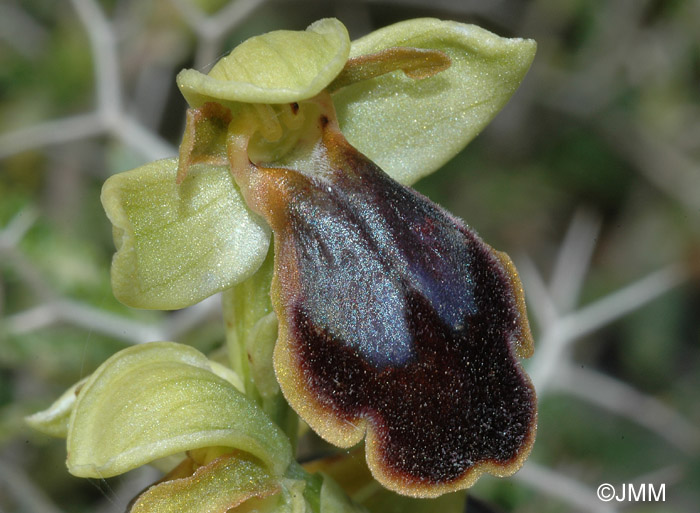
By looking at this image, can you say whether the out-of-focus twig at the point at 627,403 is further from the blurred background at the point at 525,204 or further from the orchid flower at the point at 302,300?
the orchid flower at the point at 302,300

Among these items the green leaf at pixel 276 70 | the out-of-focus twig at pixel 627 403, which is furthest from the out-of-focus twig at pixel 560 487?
the green leaf at pixel 276 70

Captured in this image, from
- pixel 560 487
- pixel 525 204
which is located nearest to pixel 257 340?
pixel 560 487

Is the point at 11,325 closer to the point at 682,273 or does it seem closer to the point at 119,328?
the point at 119,328

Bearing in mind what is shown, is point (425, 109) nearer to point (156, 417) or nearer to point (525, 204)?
point (156, 417)

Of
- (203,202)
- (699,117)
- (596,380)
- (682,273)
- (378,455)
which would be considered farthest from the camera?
(699,117)

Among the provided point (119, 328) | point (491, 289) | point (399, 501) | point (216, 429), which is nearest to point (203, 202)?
point (216, 429)

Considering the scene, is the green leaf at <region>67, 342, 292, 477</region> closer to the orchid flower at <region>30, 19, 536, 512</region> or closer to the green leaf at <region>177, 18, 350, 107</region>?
the orchid flower at <region>30, 19, 536, 512</region>
